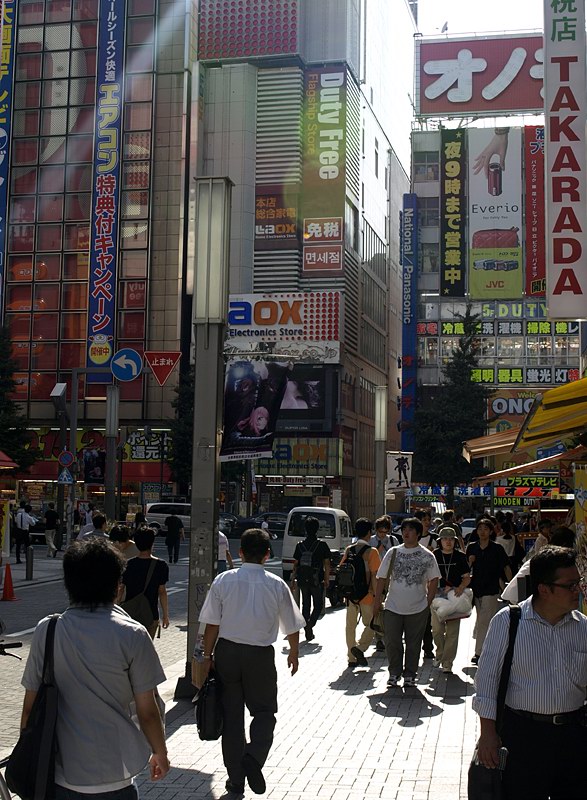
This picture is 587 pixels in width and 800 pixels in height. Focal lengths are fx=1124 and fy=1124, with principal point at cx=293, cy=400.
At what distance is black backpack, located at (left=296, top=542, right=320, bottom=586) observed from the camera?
15383 millimetres

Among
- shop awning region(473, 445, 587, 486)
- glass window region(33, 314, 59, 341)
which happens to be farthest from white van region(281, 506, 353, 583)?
glass window region(33, 314, 59, 341)

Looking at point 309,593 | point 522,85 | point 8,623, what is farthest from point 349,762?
point 522,85

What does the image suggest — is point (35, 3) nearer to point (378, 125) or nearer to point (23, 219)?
point (23, 219)

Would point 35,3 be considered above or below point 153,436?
above

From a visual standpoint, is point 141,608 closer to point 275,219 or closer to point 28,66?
point 275,219

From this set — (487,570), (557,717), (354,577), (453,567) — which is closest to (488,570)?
(487,570)

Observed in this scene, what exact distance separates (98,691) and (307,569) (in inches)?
450

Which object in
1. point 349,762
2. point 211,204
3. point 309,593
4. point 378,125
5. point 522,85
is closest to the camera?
point 349,762

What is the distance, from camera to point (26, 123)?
6862 cm

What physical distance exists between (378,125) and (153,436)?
38196 millimetres

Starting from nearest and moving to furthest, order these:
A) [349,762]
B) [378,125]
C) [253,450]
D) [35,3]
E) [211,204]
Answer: [349,762] < [211,204] < [253,450] < [35,3] < [378,125]

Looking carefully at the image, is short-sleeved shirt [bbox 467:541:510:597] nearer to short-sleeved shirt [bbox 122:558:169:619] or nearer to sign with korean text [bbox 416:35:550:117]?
short-sleeved shirt [bbox 122:558:169:619]

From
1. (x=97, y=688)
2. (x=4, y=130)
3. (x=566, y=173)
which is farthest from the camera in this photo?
(x=4, y=130)

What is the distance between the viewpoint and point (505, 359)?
2911 inches
